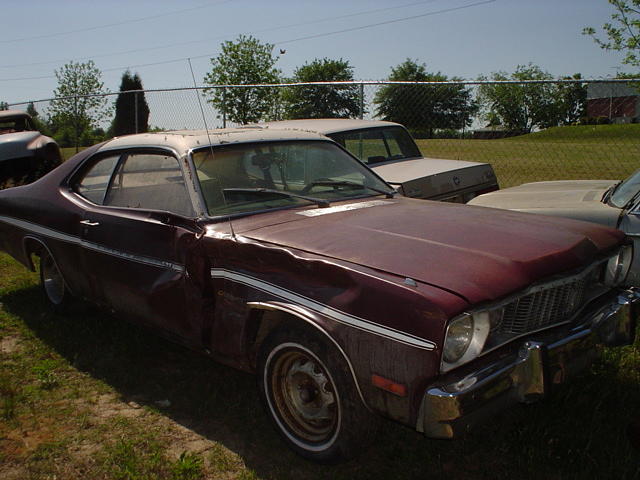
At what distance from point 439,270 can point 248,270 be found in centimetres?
96

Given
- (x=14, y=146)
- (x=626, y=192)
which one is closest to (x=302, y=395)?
(x=626, y=192)

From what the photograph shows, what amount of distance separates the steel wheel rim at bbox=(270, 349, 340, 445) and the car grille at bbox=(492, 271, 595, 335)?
82 centimetres

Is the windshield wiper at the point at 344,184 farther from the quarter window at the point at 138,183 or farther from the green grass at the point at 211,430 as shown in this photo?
the green grass at the point at 211,430

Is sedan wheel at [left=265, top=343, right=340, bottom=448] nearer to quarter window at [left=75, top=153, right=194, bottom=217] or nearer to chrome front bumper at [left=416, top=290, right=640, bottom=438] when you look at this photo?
chrome front bumper at [left=416, top=290, right=640, bottom=438]

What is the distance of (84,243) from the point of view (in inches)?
160

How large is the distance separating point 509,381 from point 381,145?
17.9ft

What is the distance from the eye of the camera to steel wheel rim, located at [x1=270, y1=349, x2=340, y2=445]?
2.77 metres

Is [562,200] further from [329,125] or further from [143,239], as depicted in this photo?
[329,125]

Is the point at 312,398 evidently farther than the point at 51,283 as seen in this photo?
No

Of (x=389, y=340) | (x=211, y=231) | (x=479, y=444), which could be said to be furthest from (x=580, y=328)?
(x=211, y=231)

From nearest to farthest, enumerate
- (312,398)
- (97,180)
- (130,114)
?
(312,398)
(97,180)
(130,114)

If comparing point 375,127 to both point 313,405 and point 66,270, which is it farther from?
point 313,405

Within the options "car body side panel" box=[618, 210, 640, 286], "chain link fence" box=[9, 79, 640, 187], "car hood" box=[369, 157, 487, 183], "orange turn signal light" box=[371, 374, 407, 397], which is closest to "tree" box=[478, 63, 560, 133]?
"chain link fence" box=[9, 79, 640, 187]

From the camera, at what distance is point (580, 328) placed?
2768 millimetres
